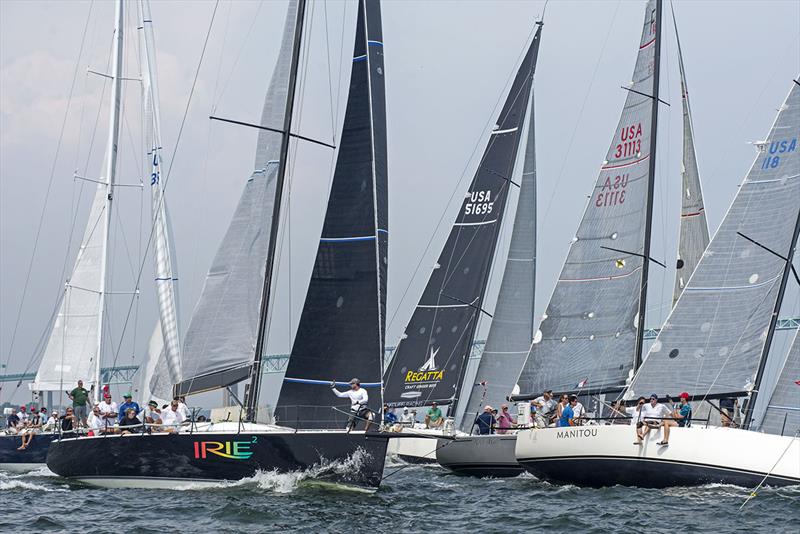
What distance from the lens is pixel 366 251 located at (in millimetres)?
19109

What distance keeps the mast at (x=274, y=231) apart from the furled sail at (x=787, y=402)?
8.04 metres

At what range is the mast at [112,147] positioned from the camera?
29.5 meters

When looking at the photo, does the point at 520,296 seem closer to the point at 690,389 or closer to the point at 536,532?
the point at 690,389

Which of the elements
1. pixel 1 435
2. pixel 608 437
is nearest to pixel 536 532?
pixel 608 437

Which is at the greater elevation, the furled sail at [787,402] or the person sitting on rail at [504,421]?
the furled sail at [787,402]

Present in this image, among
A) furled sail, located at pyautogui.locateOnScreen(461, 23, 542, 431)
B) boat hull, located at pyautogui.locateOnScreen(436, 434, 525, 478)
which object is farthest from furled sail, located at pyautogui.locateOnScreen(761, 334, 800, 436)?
furled sail, located at pyautogui.locateOnScreen(461, 23, 542, 431)

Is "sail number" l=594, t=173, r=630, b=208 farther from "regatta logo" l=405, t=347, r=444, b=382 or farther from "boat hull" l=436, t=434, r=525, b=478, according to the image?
"regatta logo" l=405, t=347, r=444, b=382

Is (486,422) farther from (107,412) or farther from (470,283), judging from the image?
(107,412)

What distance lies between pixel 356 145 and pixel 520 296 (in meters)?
11.5

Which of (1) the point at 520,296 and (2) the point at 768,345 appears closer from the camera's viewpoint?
(2) the point at 768,345

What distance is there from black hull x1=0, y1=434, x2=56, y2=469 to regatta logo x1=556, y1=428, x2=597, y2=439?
35.5 ft

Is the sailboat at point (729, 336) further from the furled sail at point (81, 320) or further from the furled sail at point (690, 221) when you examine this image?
the furled sail at point (81, 320)

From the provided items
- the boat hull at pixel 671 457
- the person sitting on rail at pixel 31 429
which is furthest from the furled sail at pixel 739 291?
the person sitting on rail at pixel 31 429

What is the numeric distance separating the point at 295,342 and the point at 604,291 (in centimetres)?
826
